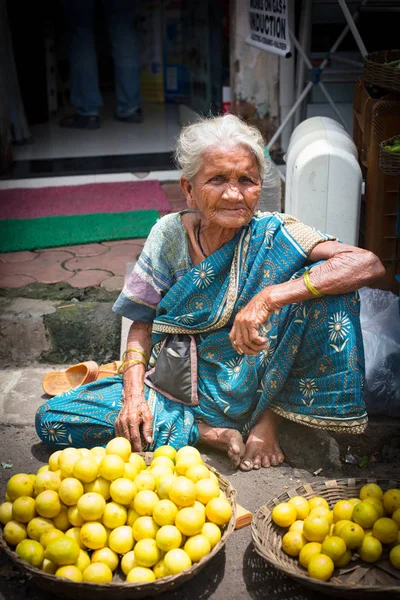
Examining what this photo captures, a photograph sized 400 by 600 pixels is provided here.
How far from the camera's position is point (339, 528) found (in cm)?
221

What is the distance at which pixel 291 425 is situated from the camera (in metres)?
2.93

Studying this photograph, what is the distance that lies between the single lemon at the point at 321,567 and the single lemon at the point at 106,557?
562 millimetres

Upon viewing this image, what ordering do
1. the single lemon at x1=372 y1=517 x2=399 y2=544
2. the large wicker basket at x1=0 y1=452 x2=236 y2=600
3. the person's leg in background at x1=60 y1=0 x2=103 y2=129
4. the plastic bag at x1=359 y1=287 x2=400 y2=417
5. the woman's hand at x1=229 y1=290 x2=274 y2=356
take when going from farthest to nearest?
1. the person's leg in background at x1=60 y1=0 x2=103 y2=129
2. the plastic bag at x1=359 y1=287 x2=400 y2=417
3. the woman's hand at x1=229 y1=290 x2=274 y2=356
4. the single lemon at x1=372 y1=517 x2=399 y2=544
5. the large wicker basket at x1=0 y1=452 x2=236 y2=600

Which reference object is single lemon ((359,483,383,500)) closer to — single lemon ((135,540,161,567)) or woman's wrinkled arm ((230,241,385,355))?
woman's wrinkled arm ((230,241,385,355))

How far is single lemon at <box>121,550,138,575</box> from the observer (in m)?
2.11

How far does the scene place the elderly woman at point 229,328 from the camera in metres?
2.59

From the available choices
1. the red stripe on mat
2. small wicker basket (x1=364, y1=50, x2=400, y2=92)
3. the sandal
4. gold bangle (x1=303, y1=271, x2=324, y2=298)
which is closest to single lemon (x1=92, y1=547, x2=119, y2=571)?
gold bangle (x1=303, y1=271, x2=324, y2=298)

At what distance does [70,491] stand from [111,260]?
2.45 metres

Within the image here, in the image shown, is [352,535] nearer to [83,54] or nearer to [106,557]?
[106,557]

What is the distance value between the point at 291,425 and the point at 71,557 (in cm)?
116

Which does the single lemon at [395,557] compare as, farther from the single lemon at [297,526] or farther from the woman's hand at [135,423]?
the woman's hand at [135,423]

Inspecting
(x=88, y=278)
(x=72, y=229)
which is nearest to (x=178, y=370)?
(x=88, y=278)

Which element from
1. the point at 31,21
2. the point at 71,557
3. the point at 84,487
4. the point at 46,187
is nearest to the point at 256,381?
the point at 84,487

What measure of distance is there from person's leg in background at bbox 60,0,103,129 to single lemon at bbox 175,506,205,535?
5.70 meters
